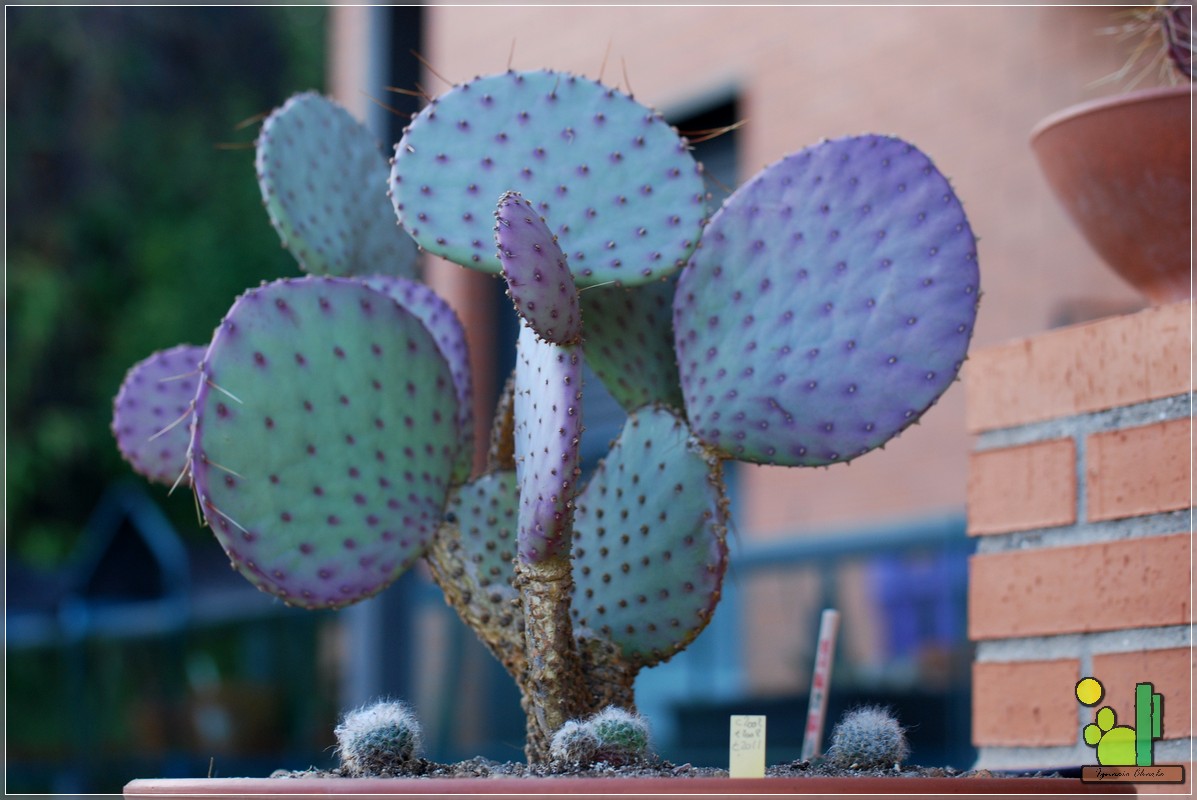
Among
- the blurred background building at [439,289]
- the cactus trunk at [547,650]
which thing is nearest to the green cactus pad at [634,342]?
the blurred background building at [439,289]

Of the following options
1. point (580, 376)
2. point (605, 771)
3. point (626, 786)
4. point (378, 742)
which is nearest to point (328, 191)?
point (580, 376)

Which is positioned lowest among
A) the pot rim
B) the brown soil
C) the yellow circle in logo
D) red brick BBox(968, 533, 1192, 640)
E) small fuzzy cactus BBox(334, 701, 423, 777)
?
the brown soil

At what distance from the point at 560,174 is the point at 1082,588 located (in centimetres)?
78

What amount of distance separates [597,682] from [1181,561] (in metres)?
0.65

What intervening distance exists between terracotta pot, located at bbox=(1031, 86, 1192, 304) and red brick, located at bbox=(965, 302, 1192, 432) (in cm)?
8

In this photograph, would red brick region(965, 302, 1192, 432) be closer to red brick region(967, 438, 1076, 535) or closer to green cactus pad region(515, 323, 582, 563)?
red brick region(967, 438, 1076, 535)

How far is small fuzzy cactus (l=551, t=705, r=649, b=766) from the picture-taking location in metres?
1.36

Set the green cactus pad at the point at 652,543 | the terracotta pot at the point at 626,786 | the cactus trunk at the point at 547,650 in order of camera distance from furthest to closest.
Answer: the green cactus pad at the point at 652,543 < the cactus trunk at the point at 547,650 < the terracotta pot at the point at 626,786

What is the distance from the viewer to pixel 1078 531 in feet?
5.83

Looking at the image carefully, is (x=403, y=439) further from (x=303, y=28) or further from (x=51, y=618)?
(x=303, y=28)

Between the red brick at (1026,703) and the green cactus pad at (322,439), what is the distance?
2.43 feet

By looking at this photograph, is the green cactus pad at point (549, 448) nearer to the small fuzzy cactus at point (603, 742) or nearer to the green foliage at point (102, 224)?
the small fuzzy cactus at point (603, 742)

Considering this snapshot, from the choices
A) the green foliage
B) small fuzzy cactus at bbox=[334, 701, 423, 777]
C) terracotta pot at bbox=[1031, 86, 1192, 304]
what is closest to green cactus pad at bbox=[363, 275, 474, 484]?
small fuzzy cactus at bbox=[334, 701, 423, 777]

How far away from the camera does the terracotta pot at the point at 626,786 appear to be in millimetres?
1177
